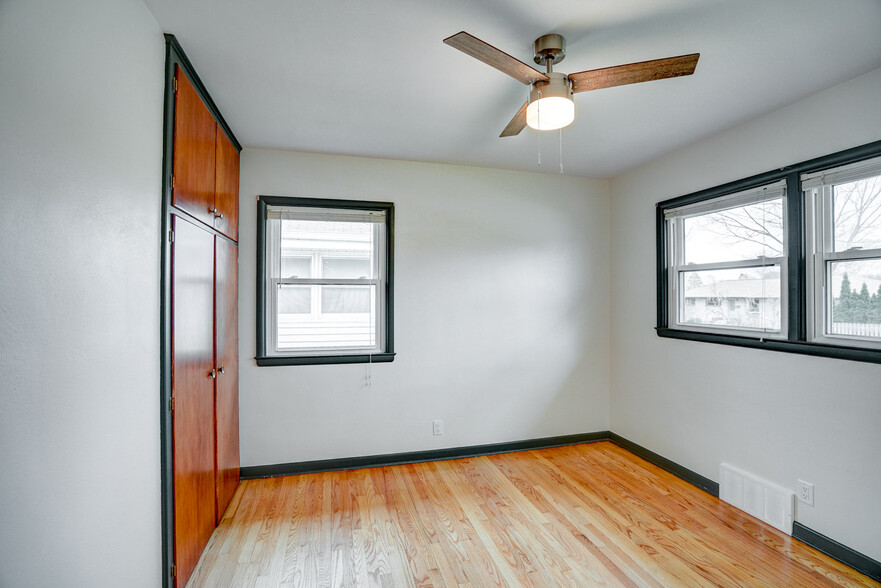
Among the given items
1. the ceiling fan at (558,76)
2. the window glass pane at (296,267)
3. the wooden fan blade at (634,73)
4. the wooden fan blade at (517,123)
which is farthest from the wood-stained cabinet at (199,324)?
the wooden fan blade at (634,73)

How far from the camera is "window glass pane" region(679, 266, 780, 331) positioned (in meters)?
2.50

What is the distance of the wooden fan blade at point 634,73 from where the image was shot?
1.57m

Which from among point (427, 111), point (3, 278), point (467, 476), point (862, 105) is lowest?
point (467, 476)

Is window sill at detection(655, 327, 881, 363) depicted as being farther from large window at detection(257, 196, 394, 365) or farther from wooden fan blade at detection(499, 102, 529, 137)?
large window at detection(257, 196, 394, 365)

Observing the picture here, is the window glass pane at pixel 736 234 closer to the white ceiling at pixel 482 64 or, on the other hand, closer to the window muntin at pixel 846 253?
the window muntin at pixel 846 253

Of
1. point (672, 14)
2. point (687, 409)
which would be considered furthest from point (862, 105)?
point (687, 409)

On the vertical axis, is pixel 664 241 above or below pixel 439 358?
above

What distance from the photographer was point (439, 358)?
11.3ft

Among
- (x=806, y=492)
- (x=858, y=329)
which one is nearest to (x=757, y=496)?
(x=806, y=492)

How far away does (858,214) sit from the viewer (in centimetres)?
209

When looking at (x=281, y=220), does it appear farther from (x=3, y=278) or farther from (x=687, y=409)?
(x=687, y=409)

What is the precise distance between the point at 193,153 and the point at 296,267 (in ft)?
4.20

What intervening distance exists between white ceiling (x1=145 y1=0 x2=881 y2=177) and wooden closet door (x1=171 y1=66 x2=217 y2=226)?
0.54 feet

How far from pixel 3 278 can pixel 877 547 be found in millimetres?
3592
